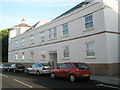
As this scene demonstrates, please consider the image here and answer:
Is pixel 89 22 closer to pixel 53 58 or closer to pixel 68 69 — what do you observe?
pixel 68 69

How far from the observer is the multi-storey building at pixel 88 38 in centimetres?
1459

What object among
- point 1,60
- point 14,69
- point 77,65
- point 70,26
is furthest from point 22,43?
point 77,65

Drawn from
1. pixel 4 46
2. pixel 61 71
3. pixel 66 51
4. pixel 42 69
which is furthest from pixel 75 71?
pixel 4 46

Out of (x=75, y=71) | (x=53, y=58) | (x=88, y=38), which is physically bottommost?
(x=75, y=71)

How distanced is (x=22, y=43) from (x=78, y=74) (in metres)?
24.6

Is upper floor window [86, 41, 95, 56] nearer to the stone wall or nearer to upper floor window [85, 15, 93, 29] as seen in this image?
the stone wall

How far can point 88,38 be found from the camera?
16.5 meters

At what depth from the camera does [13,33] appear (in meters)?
43.1

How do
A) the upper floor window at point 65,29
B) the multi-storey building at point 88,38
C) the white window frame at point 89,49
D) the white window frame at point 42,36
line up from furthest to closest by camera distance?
the white window frame at point 42,36 → the upper floor window at point 65,29 → the white window frame at point 89,49 → the multi-storey building at point 88,38

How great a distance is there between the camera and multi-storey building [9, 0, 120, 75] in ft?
47.9

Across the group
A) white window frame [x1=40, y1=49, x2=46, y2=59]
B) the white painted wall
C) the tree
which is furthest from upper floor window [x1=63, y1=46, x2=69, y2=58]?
the tree

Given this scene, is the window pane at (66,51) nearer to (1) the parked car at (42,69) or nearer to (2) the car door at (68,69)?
(1) the parked car at (42,69)

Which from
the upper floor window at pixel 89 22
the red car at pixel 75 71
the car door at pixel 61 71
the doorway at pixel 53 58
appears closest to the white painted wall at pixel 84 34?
the upper floor window at pixel 89 22

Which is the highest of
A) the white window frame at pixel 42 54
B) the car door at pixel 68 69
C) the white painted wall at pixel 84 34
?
the white painted wall at pixel 84 34
